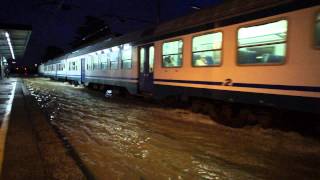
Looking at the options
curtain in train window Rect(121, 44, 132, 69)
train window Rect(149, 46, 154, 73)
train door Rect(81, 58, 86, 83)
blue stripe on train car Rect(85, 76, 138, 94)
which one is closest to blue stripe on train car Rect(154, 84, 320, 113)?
train window Rect(149, 46, 154, 73)

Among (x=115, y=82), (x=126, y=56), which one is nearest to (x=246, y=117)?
(x=126, y=56)

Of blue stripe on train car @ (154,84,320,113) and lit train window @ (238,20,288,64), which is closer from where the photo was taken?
blue stripe on train car @ (154,84,320,113)

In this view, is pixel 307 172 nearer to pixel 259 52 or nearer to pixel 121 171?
pixel 121 171

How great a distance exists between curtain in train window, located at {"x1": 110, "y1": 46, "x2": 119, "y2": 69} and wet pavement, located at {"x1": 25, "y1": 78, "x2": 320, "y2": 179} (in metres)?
8.14

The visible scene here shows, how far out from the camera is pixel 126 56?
18.5m

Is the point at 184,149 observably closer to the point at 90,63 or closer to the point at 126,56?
the point at 126,56

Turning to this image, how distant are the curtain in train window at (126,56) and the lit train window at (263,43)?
28.5 feet

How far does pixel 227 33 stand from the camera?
10430 millimetres

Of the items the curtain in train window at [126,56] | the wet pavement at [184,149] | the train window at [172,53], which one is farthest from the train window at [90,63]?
the wet pavement at [184,149]

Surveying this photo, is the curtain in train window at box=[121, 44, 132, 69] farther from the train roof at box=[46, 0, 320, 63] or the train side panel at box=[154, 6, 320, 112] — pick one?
the train side panel at box=[154, 6, 320, 112]

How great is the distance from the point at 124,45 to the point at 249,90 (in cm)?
1006

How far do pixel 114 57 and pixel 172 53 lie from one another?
765cm

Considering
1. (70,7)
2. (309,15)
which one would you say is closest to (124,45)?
(70,7)

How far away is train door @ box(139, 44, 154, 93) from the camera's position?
1549 cm
